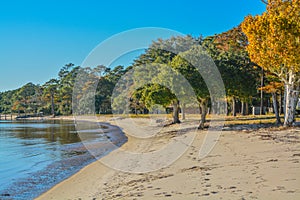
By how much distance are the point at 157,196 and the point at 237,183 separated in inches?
75.4

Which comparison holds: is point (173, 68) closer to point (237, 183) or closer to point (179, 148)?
point (179, 148)

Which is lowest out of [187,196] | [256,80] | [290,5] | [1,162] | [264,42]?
[1,162]

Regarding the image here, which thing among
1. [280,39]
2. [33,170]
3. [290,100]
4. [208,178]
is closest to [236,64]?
[290,100]

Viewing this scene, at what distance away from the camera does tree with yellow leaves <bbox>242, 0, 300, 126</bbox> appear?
54.9ft

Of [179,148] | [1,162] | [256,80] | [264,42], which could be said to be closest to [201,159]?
[179,148]

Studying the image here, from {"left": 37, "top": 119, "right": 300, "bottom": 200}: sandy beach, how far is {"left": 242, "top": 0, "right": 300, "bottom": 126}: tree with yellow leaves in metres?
5.19

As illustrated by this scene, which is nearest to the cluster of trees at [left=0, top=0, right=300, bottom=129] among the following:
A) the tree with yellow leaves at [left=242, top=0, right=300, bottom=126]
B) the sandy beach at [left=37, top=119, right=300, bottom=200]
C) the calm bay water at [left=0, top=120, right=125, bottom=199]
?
the tree with yellow leaves at [left=242, top=0, right=300, bottom=126]

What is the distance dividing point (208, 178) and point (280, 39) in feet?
37.5

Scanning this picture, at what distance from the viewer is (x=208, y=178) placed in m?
8.40

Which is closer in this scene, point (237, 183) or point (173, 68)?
point (237, 183)

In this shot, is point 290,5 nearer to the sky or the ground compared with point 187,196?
nearer to the sky

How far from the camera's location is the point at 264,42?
57.8 feet

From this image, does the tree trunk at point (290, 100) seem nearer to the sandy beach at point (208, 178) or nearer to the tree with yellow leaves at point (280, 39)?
the tree with yellow leaves at point (280, 39)

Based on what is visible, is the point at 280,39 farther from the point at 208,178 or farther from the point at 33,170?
the point at 33,170
